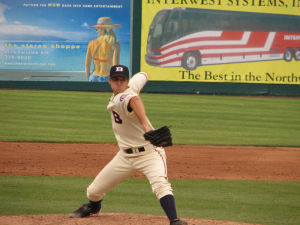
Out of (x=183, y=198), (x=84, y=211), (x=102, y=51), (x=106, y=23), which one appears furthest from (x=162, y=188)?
(x=106, y=23)

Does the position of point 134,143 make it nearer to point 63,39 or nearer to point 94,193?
point 94,193

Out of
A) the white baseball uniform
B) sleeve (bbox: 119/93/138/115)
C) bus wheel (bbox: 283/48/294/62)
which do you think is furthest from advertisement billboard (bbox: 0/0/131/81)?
sleeve (bbox: 119/93/138/115)

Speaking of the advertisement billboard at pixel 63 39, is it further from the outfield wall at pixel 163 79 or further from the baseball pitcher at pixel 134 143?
the baseball pitcher at pixel 134 143

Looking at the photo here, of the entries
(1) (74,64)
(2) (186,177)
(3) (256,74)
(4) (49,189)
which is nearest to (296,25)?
(3) (256,74)

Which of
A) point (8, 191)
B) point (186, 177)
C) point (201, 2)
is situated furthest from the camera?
point (201, 2)

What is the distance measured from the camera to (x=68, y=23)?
19.8 metres

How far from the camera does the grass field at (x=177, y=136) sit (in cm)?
638

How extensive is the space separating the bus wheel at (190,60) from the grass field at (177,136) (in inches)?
50.7

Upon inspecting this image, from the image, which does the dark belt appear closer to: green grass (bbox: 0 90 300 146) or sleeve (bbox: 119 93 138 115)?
sleeve (bbox: 119 93 138 115)

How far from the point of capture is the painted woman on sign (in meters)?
19.7

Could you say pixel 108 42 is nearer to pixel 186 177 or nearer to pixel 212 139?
pixel 212 139

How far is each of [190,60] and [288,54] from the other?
12.1 ft

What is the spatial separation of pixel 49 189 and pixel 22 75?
13140 mm

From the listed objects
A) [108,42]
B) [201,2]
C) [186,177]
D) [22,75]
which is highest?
[201,2]
